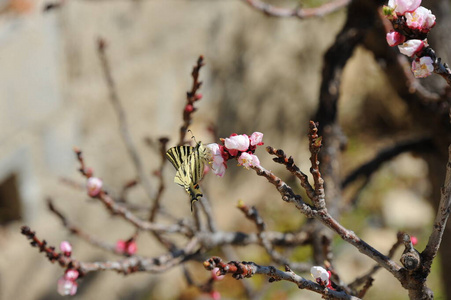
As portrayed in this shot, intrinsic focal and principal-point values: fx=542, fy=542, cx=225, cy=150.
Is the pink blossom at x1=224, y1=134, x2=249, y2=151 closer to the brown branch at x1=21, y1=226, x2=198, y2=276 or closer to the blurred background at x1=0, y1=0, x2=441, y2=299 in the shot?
the brown branch at x1=21, y1=226, x2=198, y2=276

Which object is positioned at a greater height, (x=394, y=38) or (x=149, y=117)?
(x=149, y=117)

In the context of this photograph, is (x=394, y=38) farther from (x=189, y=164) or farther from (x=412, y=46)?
(x=189, y=164)

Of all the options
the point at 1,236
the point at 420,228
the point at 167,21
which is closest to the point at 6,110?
the point at 1,236

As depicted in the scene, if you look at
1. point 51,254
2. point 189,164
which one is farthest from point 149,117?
point 189,164

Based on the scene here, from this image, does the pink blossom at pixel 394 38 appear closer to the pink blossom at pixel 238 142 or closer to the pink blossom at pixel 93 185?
the pink blossom at pixel 238 142

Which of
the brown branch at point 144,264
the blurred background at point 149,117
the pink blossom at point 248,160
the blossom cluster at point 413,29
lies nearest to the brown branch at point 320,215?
the pink blossom at point 248,160

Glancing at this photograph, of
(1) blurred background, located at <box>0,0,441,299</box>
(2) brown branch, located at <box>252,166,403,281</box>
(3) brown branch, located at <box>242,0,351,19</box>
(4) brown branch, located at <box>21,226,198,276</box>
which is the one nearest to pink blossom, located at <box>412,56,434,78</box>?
(2) brown branch, located at <box>252,166,403,281</box>
